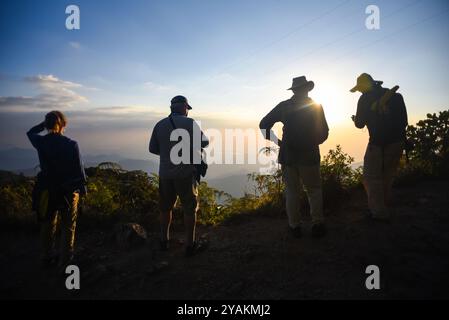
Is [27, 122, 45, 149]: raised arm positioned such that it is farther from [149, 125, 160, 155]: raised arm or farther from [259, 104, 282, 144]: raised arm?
[259, 104, 282, 144]: raised arm

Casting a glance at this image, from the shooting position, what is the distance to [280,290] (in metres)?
3.33

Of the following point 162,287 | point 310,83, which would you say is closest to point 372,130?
point 310,83

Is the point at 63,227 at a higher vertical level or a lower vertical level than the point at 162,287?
higher

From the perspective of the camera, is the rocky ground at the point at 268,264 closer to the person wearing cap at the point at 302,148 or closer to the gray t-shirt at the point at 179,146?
the person wearing cap at the point at 302,148

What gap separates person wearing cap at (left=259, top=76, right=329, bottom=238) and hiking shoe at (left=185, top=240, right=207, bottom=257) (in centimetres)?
140

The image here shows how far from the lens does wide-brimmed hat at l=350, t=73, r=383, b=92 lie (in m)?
4.86

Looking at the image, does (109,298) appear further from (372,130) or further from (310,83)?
(372,130)

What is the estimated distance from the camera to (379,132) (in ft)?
15.4

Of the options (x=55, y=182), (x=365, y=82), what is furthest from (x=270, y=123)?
(x=55, y=182)

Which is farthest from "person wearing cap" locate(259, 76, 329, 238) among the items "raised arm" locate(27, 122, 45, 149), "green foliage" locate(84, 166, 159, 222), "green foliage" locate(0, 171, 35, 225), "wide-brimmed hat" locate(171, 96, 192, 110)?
"green foliage" locate(0, 171, 35, 225)

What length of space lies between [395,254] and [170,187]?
3176mm

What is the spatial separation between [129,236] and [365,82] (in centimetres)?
464

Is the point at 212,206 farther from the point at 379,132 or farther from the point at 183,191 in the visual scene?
the point at 379,132

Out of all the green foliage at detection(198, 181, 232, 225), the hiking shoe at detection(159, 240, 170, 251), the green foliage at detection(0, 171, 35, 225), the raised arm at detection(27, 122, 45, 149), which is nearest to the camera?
the raised arm at detection(27, 122, 45, 149)
